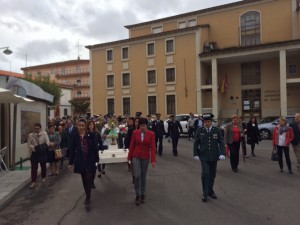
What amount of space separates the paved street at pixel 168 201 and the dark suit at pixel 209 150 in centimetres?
48

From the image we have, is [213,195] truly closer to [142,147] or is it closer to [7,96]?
[142,147]

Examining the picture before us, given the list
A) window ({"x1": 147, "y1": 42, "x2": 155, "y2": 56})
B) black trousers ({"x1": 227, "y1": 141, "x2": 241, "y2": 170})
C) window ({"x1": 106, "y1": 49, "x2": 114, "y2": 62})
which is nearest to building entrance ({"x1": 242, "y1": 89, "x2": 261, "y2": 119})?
window ({"x1": 147, "y1": 42, "x2": 155, "y2": 56})

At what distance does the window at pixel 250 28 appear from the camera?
124ft

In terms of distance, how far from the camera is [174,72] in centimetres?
3900

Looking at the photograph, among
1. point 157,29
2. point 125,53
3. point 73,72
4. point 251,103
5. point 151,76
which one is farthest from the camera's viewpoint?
point 73,72

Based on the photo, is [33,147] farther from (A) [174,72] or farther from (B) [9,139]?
(A) [174,72]

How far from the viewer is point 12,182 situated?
379 inches

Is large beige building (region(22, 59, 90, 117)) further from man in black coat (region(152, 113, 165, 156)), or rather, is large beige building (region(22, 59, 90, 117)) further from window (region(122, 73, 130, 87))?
man in black coat (region(152, 113, 165, 156))

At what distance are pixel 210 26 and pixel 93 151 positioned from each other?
3574cm

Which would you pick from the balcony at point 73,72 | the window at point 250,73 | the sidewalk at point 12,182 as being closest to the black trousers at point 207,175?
the sidewalk at point 12,182

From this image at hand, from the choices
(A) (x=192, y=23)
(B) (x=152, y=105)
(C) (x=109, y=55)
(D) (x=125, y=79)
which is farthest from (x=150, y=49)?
(B) (x=152, y=105)

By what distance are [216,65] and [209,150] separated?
97.8 feet

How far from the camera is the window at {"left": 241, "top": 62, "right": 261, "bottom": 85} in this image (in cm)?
3725

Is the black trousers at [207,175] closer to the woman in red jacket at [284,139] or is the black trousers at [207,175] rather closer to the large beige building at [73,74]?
the woman in red jacket at [284,139]
